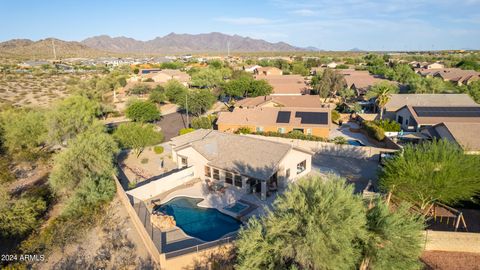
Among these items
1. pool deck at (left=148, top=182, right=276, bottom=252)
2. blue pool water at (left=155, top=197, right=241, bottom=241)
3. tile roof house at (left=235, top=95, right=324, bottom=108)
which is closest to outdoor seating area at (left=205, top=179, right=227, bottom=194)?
pool deck at (left=148, top=182, right=276, bottom=252)

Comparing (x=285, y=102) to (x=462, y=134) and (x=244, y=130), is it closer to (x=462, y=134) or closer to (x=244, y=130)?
Result: (x=244, y=130)

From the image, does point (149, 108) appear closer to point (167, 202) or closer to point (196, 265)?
point (167, 202)

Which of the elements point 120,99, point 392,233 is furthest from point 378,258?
point 120,99

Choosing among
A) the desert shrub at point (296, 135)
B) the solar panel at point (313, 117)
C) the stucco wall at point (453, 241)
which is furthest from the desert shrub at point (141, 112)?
the stucco wall at point (453, 241)

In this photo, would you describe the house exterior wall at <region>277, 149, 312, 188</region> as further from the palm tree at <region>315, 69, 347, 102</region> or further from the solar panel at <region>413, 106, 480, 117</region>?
the palm tree at <region>315, 69, 347, 102</region>

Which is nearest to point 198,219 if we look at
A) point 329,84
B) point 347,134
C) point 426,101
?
point 347,134

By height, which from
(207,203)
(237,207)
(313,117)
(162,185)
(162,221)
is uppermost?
(313,117)
